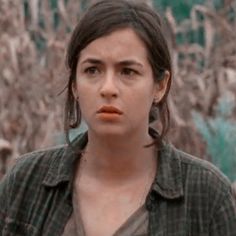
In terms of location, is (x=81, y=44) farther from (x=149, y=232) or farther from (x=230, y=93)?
(x=230, y=93)

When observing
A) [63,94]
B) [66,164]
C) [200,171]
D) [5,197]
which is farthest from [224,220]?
[63,94]

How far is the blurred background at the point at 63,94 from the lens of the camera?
4129 mm

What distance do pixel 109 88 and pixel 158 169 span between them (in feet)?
0.82

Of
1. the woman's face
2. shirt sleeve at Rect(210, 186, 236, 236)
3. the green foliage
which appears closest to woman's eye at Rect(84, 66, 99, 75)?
the woman's face

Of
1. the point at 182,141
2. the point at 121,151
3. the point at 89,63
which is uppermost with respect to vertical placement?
the point at 89,63

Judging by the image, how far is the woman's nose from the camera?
234cm

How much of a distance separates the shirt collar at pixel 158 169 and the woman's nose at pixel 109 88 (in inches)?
8.2

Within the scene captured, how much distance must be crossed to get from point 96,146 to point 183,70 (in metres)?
2.46

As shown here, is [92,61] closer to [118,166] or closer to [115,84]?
[115,84]

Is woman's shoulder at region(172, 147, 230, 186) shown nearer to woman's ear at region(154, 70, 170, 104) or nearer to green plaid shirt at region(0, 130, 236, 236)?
green plaid shirt at region(0, 130, 236, 236)

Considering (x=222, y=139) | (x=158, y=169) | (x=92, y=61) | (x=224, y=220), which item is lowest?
(x=222, y=139)

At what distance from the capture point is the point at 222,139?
13.4 ft

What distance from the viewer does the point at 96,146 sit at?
8.09 ft

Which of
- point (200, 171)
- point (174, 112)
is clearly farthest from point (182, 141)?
point (200, 171)
